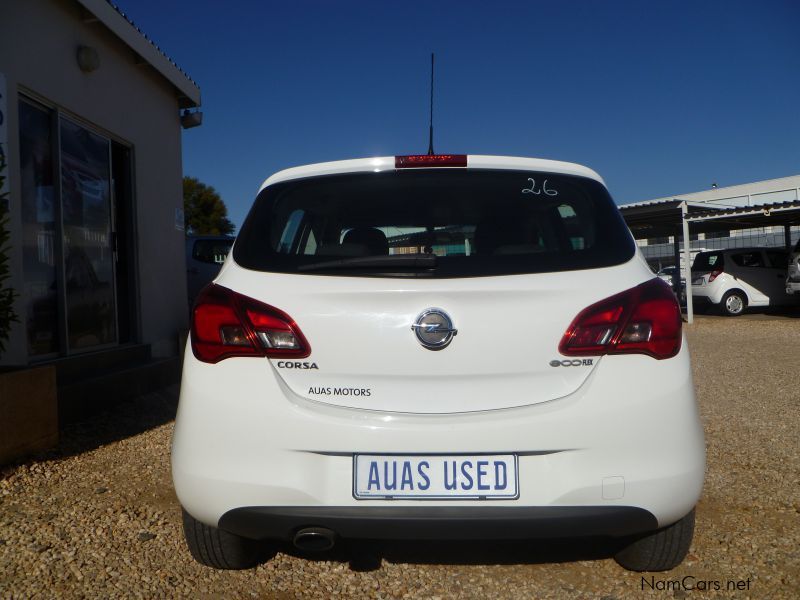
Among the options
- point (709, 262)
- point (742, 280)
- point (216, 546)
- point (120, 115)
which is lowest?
point (216, 546)

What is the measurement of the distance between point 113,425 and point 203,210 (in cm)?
4522

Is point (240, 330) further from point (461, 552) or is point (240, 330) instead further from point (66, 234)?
point (66, 234)

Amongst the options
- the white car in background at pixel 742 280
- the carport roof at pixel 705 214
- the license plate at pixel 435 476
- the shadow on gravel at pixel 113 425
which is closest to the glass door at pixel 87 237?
the shadow on gravel at pixel 113 425

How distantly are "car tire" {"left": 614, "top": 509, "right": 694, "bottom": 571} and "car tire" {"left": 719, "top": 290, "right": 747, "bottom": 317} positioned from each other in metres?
15.6

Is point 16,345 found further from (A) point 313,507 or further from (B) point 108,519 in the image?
(A) point 313,507

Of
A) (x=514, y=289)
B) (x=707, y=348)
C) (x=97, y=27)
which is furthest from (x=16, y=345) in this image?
(x=707, y=348)

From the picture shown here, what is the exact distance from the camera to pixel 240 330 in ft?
7.07

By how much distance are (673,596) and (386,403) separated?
4.24 feet

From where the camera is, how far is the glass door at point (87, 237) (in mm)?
6094

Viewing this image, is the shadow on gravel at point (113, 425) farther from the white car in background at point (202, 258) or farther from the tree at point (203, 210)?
the tree at point (203, 210)

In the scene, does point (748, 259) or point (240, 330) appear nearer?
point (240, 330)

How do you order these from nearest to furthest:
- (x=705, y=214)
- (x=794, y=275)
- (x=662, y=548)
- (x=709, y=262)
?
(x=662, y=548)
(x=794, y=275)
(x=705, y=214)
(x=709, y=262)

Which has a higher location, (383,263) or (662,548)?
(383,263)

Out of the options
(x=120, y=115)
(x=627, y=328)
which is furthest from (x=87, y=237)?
(x=627, y=328)
